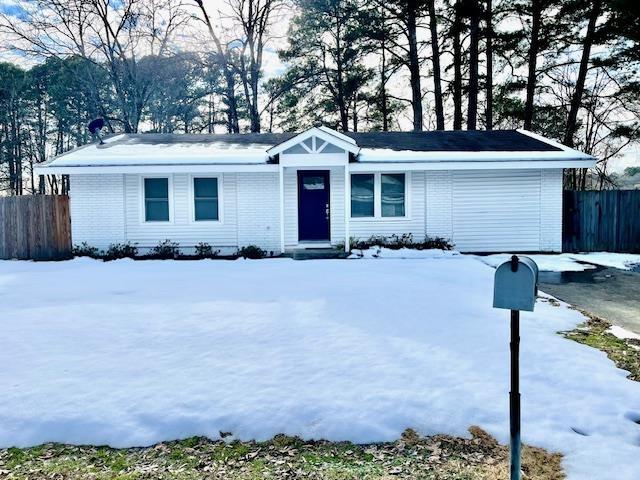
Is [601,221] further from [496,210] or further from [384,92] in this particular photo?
[384,92]

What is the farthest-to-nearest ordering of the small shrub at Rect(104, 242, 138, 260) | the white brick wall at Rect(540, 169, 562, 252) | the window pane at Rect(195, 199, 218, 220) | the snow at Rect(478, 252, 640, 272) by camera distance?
the window pane at Rect(195, 199, 218, 220)
the white brick wall at Rect(540, 169, 562, 252)
the small shrub at Rect(104, 242, 138, 260)
the snow at Rect(478, 252, 640, 272)

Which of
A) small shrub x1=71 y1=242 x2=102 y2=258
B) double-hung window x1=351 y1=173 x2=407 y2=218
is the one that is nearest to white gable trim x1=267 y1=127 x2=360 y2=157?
double-hung window x1=351 y1=173 x2=407 y2=218

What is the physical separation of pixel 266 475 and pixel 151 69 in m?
24.5

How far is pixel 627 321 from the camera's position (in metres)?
6.33

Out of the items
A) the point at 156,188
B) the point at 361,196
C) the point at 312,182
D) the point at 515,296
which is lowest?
the point at 515,296

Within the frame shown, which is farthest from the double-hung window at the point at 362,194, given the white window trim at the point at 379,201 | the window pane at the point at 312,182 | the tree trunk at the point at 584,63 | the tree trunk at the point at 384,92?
the tree trunk at the point at 384,92

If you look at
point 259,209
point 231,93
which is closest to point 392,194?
point 259,209

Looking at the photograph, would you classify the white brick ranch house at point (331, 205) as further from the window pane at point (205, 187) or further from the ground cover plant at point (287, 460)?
the ground cover plant at point (287, 460)

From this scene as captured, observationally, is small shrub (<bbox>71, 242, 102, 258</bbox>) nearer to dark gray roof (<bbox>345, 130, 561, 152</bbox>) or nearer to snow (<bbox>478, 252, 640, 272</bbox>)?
dark gray roof (<bbox>345, 130, 561, 152</bbox>)

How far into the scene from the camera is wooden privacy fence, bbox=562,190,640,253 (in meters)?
13.9

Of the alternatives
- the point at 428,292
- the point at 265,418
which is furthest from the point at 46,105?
the point at 265,418

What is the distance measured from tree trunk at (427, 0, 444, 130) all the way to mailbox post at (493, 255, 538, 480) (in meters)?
20.5

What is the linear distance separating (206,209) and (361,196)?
462 cm

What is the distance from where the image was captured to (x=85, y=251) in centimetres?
1296
